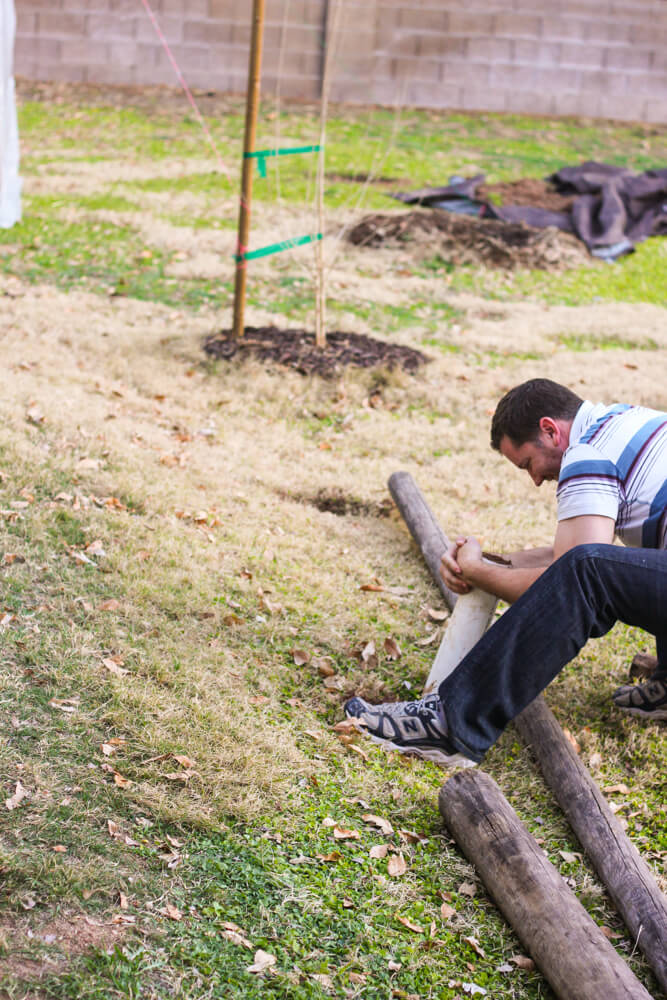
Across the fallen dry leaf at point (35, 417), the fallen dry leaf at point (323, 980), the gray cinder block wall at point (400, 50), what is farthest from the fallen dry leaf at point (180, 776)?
the gray cinder block wall at point (400, 50)

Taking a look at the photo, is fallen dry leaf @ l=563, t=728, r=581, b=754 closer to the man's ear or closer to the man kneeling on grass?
the man kneeling on grass

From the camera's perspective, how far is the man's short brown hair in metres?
3.01

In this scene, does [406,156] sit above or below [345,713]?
above

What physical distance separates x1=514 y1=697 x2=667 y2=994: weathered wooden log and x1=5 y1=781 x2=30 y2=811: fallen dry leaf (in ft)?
5.35

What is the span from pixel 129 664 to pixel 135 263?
585cm

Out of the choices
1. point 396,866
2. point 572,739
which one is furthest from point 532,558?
point 396,866

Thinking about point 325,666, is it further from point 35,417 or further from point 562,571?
point 35,417

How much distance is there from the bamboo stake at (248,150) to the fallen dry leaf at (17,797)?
4.21 metres

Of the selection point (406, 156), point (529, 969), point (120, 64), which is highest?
point (120, 64)

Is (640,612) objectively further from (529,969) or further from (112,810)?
(112,810)

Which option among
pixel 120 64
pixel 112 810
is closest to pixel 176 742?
pixel 112 810

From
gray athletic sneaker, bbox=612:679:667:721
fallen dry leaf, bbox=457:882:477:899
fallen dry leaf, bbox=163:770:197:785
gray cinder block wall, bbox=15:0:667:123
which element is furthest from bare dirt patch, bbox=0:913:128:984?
gray cinder block wall, bbox=15:0:667:123

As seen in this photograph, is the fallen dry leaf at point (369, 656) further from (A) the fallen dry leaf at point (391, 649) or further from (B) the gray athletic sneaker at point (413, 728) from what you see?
(B) the gray athletic sneaker at point (413, 728)

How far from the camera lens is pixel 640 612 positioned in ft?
9.00
